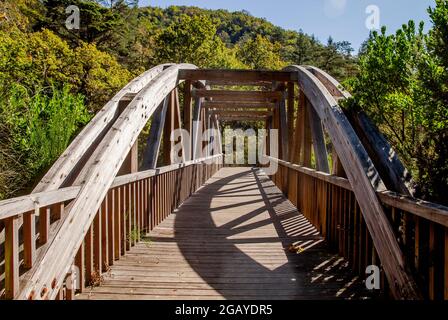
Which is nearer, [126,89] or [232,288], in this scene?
[232,288]

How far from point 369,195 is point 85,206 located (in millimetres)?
2028

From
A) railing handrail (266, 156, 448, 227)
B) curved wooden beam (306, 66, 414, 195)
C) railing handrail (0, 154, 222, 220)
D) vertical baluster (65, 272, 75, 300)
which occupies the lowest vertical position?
vertical baluster (65, 272, 75, 300)

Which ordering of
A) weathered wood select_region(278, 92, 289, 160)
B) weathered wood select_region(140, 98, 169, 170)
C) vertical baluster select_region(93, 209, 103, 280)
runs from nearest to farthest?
vertical baluster select_region(93, 209, 103, 280) → weathered wood select_region(140, 98, 169, 170) → weathered wood select_region(278, 92, 289, 160)

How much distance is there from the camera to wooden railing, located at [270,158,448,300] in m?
1.87

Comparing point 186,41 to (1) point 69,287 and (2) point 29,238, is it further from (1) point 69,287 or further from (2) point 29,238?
(2) point 29,238

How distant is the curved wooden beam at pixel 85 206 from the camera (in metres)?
1.85

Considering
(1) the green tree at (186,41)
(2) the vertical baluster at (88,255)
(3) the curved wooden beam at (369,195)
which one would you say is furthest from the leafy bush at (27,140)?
(1) the green tree at (186,41)

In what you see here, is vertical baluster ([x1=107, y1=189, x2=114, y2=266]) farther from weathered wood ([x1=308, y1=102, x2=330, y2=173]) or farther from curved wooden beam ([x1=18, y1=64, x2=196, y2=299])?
weathered wood ([x1=308, y1=102, x2=330, y2=173])

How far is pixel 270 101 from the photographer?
12.1 metres

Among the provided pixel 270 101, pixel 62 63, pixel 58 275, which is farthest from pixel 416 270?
pixel 62 63

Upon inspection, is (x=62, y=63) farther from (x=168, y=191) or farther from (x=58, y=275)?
(x=58, y=275)

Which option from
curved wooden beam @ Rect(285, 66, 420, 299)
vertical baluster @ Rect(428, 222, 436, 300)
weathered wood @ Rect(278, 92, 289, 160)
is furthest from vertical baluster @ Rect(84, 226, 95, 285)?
weathered wood @ Rect(278, 92, 289, 160)

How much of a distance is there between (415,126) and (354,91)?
63 centimetres

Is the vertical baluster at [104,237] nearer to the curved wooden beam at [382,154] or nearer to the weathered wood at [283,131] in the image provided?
the curved wooden beam at [382,154]
